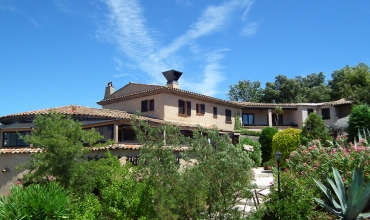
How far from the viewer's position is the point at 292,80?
54.8 m

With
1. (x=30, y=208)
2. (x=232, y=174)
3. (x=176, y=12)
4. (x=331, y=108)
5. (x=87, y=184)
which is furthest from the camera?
(x=331, y=108)

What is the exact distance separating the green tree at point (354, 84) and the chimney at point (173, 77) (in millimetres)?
17355

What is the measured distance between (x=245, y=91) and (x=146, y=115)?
3673cm

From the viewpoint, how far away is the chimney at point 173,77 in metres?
33.1

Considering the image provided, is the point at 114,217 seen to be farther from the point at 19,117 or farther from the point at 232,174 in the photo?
the point at 19,117

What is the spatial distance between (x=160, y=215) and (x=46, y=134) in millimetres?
5347

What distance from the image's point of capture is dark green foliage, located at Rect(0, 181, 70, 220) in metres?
10.2

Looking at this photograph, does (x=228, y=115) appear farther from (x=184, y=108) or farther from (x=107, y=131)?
(x=107, y=131)

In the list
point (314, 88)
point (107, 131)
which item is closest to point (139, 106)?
point (107, 131)

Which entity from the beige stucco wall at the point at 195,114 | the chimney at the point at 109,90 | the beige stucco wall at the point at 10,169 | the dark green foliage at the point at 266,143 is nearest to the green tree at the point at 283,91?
the beige stucco wall at the point at 195,114

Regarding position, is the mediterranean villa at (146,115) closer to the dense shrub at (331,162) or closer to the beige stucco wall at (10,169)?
the beige stucco wall at (10,169)

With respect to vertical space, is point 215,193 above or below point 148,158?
below

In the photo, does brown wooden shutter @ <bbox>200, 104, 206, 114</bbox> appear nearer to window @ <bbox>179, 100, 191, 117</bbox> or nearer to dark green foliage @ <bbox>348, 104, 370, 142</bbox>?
window @ <bbox>179, 100, 191, 117</bbox>

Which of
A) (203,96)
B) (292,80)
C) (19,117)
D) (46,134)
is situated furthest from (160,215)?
(292,80)
